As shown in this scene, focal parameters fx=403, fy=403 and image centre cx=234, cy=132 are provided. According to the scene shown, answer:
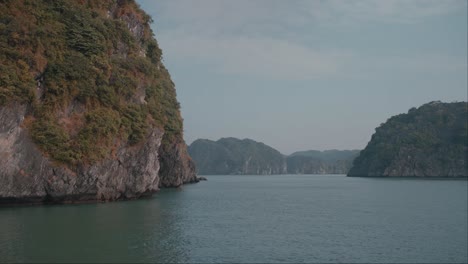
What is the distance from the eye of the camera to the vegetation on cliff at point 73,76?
1623 inches

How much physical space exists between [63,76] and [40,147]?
8181mm

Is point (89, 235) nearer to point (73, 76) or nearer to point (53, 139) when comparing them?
point (53, 139)

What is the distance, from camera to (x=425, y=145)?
159875mm

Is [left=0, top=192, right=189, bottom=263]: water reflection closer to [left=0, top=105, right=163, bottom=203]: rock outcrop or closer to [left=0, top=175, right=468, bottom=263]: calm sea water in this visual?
[left=0, top=175, right=468, bottom=263]: calm sea water

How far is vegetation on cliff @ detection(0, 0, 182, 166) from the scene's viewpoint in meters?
41.2

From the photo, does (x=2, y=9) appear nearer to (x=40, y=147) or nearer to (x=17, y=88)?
(x=17, y=88)

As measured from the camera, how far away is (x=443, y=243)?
26.1 meters

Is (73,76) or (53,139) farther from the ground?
(73,76)

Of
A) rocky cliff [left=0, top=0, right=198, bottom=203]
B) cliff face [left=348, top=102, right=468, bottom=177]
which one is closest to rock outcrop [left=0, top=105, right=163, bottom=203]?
rocky cliff [left=0, top=0, right=198, bottom=203]

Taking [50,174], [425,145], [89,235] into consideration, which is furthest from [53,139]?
[425,145]

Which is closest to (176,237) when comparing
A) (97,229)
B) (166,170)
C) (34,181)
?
(97,229)

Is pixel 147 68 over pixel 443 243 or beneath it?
over

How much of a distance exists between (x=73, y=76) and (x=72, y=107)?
139 inches

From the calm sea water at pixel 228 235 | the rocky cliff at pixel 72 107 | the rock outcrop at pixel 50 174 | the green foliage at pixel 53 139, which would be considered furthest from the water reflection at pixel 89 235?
the green foliage at pixel 53 139
